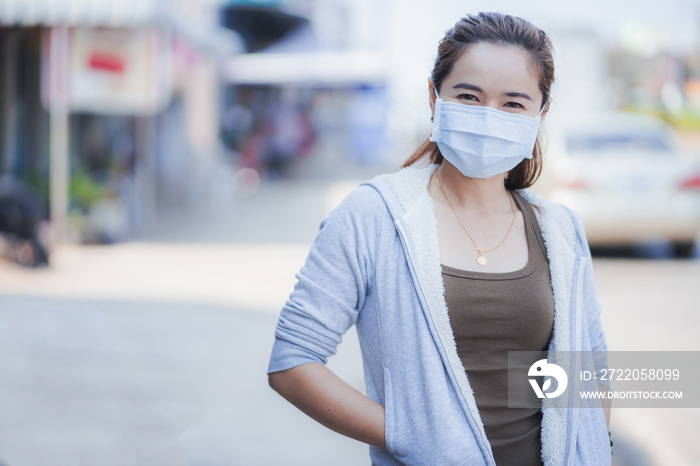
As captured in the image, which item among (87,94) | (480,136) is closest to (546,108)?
(480,136)

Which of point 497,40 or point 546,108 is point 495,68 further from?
point 546,108

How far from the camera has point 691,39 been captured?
4897cm

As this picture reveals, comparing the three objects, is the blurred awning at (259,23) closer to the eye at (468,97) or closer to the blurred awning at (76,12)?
the blurred awning at (76,12)

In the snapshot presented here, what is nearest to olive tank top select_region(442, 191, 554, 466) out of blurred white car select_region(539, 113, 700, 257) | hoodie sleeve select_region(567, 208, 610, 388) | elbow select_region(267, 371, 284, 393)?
hoodie sleeve select_region(567, 208, 610, 388)

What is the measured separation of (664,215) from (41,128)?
972cm

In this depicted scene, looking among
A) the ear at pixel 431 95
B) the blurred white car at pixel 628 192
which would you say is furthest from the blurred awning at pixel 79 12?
the ear at pixel 431 95

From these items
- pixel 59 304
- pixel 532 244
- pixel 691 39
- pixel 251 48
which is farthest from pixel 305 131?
pixel 691 39

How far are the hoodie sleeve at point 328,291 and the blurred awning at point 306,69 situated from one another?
2046 cm

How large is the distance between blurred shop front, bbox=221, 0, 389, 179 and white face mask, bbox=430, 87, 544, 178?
1866 cm

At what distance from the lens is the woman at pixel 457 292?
1790 millimetres

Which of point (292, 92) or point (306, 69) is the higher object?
point (306, 69)

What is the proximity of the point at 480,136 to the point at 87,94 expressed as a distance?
362 inches

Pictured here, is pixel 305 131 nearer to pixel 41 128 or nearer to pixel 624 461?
pixel 41 128

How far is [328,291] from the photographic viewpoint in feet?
5.86
